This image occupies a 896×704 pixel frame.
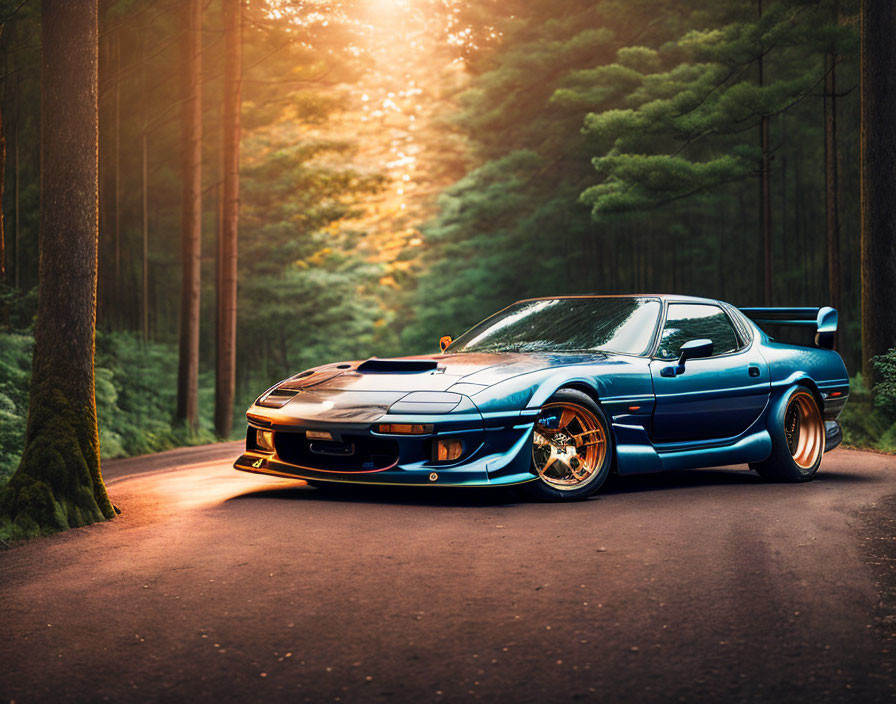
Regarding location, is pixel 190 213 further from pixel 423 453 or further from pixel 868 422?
pixel 423 453

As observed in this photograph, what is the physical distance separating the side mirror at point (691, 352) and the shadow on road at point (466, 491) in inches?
36.2

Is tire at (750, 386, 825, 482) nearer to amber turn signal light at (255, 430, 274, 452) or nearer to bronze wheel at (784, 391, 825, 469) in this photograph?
bronze wheel at (784, 391, 825, 469)

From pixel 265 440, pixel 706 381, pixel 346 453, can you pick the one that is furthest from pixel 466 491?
pixel 706 381

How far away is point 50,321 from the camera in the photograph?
25.5 ft

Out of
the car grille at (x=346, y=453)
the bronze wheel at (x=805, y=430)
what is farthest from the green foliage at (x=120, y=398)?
the bronze wheel at (x=805, y=430)

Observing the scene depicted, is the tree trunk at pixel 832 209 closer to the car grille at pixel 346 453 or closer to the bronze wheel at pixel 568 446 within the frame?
the bronze wheel at pixel 568 446

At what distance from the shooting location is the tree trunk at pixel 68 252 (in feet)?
25.0

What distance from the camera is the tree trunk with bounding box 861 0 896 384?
47.8ft

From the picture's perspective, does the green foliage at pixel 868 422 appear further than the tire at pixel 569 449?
Yes

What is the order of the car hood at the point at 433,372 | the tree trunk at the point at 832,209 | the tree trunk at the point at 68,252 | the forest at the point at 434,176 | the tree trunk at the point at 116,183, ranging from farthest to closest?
1. the tree trunk at the point at 116,183
2. the tree trunk at the point at 832,209
3. the forest at the point at 434,176
4. the tree trunk at the point at 68,252
5. the car hood at the point at 433,372

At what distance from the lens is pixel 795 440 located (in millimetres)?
9555

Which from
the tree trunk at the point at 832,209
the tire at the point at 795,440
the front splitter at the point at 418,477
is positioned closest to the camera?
the front splitter at the point at 418,477

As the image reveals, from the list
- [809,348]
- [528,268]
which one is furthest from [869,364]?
[528,268]

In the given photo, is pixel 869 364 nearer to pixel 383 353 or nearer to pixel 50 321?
pixel 50 321
